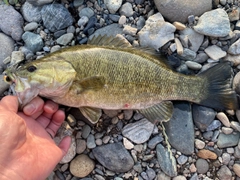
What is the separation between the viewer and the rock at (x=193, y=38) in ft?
13.2

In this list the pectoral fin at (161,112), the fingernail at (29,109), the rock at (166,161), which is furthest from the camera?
the rock at (166,161)

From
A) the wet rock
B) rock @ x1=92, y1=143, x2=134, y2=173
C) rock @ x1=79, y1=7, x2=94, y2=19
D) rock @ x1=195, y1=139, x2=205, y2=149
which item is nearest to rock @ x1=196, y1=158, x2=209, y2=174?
rock @ x1=195, y1=139, x2=205, y2=149

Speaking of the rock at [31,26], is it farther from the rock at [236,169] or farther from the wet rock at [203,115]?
the rock at [236,169]

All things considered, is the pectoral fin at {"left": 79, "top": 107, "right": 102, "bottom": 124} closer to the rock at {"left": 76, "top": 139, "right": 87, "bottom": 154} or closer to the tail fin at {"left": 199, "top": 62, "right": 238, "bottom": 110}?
the rock at {"left": 76, "top": 139, "right": 87, "bottom": 154}

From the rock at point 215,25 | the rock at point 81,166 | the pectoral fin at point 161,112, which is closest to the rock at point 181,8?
the rock at point 215,25

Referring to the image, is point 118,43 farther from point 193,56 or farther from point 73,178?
point 73,178

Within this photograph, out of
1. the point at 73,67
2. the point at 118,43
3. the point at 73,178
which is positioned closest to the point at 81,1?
the point at 118,43

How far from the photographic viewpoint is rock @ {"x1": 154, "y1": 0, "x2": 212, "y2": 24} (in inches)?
158

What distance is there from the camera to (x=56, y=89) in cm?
344

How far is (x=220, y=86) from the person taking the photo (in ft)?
12.5

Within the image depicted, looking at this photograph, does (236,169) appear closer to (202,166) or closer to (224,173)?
(224,173)

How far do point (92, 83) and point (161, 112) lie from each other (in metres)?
0.85

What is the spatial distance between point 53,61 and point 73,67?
7.9 inches

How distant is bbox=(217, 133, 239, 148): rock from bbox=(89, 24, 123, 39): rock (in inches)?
65.8
